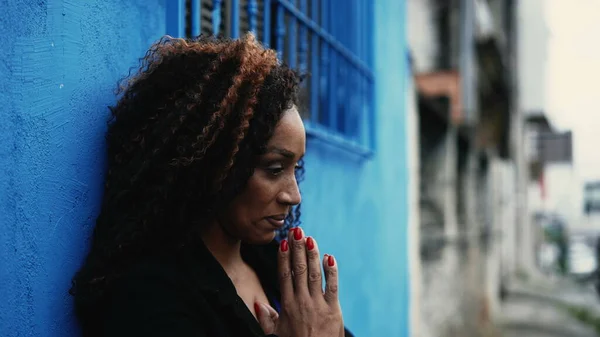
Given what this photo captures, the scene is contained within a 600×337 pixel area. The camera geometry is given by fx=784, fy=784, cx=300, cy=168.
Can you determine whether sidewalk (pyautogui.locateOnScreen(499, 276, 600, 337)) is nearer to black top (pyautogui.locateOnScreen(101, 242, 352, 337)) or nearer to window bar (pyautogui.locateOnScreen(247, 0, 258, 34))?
window bar (pyautogui.locateOnScreen(247, 0, 258, 34))

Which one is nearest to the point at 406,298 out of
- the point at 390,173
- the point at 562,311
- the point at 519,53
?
the point at 390,173

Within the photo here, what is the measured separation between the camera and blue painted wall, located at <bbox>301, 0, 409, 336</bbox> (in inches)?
138

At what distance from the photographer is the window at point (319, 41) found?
2.63m

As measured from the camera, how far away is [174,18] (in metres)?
2.18

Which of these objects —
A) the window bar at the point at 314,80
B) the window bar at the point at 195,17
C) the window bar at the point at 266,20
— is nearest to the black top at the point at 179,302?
the window bar at the point at 195,17

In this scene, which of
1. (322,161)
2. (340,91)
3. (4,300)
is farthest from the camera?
(340,91)

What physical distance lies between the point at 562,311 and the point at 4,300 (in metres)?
11.6

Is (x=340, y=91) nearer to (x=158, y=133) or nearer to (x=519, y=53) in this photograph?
(x=158, y=133)

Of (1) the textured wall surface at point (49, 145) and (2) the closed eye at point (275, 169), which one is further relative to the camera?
(2) the closed eye at point (275, 169)

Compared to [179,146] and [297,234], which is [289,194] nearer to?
[297,234]

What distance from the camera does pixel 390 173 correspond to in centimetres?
498

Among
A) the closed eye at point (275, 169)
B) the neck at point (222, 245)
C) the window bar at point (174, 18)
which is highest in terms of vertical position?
the window bar at point (174, 18)

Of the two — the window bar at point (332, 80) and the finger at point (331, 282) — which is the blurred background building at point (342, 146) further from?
the finger at point (331, 282)

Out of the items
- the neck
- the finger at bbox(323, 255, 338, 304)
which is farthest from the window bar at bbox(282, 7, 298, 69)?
the finger at bbox(323, 255, 338, 304)
